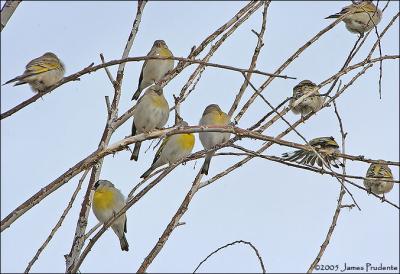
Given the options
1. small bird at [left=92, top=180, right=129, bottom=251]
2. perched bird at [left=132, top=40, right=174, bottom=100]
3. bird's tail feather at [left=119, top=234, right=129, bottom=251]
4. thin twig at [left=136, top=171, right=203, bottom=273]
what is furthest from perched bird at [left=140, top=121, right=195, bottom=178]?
thin twig at [left=136, top=171, right=203, bottom=273]

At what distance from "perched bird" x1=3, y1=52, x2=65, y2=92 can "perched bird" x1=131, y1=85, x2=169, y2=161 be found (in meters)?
0.95

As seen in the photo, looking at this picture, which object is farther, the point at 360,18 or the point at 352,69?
the point at 360,18

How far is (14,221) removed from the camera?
2.37 m

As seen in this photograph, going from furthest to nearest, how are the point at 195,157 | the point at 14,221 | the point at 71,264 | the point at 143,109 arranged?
the point at 143,109 → the point at 195,157 → the point at 71,264 → the point at 14,221

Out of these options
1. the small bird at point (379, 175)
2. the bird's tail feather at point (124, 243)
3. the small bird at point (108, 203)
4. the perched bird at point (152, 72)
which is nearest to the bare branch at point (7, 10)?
the small bird at point (108, 203)

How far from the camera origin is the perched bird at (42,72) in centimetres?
498

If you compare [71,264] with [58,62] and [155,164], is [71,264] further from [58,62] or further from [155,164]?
[155,164]

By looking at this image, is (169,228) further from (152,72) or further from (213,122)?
(152,72)

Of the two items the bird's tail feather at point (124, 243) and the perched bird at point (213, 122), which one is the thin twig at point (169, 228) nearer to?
the perched bird at point (213, 122)

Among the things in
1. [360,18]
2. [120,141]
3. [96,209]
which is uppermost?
[360,18]

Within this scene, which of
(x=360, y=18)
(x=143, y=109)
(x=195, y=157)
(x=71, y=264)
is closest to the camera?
(x=71, y=264)

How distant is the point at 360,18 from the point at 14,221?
8097 millimetres

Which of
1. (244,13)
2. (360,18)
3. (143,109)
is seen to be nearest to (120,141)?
(244,13)

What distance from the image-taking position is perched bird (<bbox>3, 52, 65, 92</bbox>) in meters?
4.98
